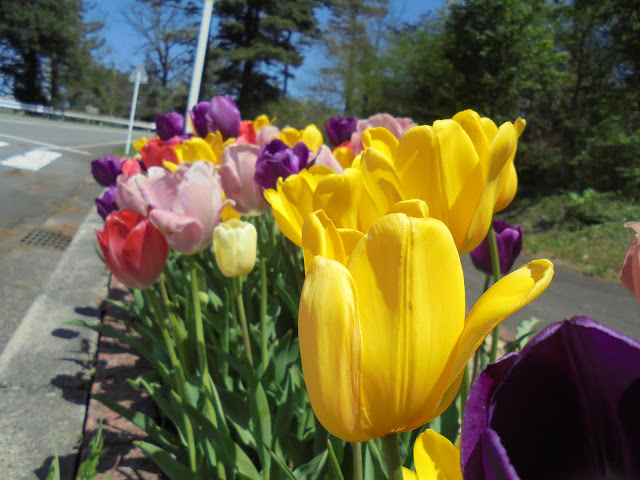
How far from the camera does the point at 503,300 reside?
32cm

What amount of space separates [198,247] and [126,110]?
125 ft

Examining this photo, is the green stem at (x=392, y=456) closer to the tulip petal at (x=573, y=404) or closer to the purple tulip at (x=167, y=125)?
the tulip petal at (x=573, y=404)

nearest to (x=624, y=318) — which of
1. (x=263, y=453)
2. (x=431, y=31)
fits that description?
(x=263, y=453)

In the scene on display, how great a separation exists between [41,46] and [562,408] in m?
33.8

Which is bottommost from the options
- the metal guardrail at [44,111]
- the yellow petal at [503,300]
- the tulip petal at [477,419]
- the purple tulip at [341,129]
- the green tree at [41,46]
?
the tulip petal at [477,419]

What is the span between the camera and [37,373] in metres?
1.76

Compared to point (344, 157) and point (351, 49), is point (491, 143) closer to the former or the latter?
point (344, 157)

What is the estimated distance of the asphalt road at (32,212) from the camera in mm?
2867

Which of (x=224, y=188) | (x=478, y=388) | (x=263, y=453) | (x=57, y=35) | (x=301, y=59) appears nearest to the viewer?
(x=478, y=388)

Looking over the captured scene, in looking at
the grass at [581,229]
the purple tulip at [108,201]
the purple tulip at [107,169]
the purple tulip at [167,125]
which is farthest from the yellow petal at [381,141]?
the grass at [581,229]

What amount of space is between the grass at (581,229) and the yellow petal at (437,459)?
5791 mm

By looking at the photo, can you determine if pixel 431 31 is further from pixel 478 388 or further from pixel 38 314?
pixel 478 388

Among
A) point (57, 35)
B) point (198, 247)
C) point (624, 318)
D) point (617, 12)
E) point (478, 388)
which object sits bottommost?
point (624, 318)

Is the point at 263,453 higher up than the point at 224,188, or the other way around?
the point at 224,188
